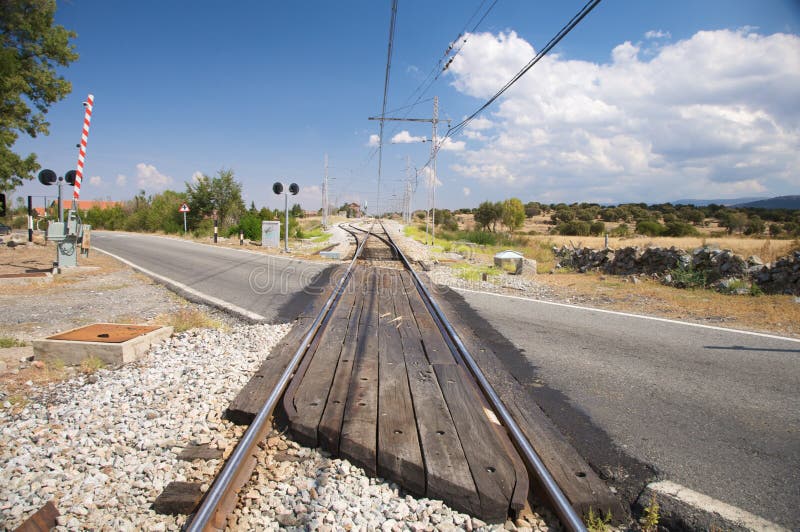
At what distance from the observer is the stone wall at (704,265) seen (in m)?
10.5

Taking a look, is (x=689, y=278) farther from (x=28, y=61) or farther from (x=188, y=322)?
(x=28, y=61)

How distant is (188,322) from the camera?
6.83m

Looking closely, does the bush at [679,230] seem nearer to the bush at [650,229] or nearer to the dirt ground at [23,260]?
the bush at [650,229]

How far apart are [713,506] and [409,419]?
6.35 ft

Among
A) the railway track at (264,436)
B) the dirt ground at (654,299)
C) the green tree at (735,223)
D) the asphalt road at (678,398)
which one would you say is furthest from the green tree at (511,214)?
the railway track at (264,436)

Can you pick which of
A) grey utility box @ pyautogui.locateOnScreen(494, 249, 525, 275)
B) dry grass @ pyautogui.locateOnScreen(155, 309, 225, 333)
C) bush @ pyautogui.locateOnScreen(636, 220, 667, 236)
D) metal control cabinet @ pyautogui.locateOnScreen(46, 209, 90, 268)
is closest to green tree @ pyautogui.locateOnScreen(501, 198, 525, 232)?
bush @ pyautogui.locateOnScreen(636, 220, 667, 236)

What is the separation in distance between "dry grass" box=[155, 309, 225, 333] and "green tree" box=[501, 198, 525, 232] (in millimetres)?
56961

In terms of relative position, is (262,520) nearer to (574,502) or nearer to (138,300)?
(574,502)

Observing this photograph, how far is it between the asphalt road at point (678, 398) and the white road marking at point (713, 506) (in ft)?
0.25

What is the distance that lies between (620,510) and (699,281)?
11.1 meters

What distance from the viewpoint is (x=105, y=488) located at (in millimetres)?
2746

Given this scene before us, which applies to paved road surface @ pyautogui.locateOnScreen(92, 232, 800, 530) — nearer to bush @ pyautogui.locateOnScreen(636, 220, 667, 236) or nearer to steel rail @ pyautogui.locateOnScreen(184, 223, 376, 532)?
steel rail @ pyautogui.locateOnScreen(184, 223, 376, 532)

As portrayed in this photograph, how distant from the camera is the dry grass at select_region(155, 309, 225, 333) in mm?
6590

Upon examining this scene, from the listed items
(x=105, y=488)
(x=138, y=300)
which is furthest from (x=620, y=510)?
(x=138, y=300)
